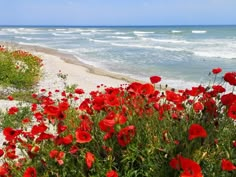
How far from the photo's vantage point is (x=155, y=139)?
9.34ft

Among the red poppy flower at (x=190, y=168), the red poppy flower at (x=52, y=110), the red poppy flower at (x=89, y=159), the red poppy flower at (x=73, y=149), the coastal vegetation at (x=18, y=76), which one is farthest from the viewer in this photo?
the coastal vegetation at (x=18, y=76)

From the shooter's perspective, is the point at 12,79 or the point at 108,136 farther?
the point at 12,79

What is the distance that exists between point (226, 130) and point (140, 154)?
2.44 ft

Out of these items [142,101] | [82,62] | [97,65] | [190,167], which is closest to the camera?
[190,167]

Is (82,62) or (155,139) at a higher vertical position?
(155,139)

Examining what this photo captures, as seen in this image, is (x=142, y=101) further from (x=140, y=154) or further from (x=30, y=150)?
(x=30, y=150)

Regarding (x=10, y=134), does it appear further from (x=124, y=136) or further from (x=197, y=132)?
(x=197, y=132)

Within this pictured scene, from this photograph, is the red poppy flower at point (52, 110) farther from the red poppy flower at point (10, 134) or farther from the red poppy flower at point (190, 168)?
the red poppy flower at point (190, 168)

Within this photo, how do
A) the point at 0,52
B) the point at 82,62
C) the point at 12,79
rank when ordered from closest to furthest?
the point at 12,79, the point at 0,52, the point at 82,62

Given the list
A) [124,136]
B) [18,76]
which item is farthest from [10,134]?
[18,76]

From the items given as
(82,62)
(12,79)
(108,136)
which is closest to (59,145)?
(108,136)

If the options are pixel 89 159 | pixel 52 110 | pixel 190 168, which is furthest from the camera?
pixel 52 110

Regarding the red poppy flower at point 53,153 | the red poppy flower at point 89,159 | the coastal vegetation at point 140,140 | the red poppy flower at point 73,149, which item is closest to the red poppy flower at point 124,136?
the coastal vegetation at point 140,140

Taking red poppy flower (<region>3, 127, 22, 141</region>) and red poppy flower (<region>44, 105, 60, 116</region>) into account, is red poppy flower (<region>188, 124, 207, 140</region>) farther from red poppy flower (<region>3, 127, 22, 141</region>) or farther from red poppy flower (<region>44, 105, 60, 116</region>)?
red poppy flower (<region>3, 127, 22, 141</region>)
